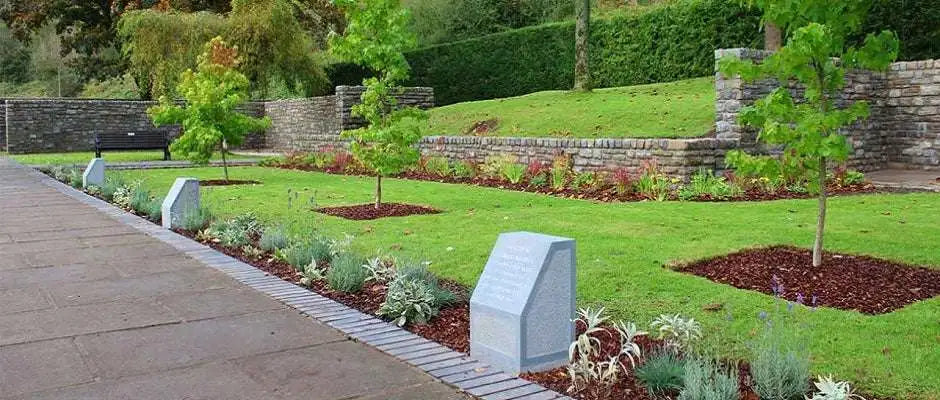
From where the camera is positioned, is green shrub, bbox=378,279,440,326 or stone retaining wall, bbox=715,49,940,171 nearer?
green shrub, bbox=378,279,440,326

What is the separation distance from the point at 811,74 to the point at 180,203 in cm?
702

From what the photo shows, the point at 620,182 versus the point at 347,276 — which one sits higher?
the point at 620,182

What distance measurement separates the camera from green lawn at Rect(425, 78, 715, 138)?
15.1 m

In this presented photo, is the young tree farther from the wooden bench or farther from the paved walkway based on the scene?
the paved walkway

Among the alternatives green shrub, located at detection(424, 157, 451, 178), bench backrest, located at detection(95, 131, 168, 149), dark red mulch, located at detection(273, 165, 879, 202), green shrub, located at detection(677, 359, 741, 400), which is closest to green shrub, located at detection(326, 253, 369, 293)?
green shrub, located at detection(677, 359, 741, 400)

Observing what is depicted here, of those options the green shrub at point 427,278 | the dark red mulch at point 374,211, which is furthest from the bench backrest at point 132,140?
the green shrub at point 427,278

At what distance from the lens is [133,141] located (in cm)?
Result: 2373

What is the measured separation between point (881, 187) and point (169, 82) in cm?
2086

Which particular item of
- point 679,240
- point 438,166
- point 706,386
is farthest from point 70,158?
point 706,386

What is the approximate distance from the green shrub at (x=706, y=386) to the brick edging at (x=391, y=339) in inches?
22.9

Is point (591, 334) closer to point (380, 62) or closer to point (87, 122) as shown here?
point (380, 62)

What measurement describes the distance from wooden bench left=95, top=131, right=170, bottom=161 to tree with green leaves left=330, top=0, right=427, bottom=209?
13911 millimetres

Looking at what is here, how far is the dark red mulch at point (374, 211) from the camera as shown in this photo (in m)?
10.6

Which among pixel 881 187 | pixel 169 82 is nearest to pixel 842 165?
pixel 881 187
